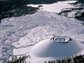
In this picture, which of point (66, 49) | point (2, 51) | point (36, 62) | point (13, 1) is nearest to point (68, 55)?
point (66, 49)

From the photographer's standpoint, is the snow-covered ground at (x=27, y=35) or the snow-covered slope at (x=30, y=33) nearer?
the snow-covered ground at (x=27, y=35)

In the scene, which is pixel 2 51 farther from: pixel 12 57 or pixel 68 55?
pixel 68 55

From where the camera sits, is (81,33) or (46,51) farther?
(81,33)

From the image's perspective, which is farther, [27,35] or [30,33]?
[30,33]

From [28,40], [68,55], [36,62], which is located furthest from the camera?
[28,40]

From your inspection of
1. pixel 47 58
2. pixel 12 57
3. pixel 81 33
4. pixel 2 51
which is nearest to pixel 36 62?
pixel 47 58

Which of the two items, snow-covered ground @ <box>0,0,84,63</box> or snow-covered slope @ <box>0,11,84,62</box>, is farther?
snow-covered slope @ <box>0,11,84,62</box>

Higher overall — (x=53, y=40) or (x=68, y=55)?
(x=53, y=40)

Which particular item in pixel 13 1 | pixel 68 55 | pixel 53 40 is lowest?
pixel 68 55

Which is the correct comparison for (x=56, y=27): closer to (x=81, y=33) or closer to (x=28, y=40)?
(x=81, y=33)

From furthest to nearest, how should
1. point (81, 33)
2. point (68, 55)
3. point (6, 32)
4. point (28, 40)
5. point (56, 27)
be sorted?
point (56, 27) < point (6, 32) < point (81, 33) < point (28, 40) < point (68, 55)
